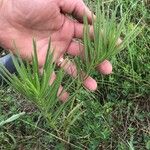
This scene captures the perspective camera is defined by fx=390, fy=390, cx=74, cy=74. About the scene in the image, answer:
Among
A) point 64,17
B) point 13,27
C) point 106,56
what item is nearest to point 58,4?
point 64,17

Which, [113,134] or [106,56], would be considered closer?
[106,56]

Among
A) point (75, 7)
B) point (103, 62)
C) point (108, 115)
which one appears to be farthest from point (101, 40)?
point (108, 115)

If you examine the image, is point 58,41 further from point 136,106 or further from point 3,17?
point 136,106

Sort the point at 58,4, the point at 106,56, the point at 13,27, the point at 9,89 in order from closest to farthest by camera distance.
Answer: the point at 106,56 → the point at 58,4 → the point at 13,27 → the point at 9,89

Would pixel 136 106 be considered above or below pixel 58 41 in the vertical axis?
below

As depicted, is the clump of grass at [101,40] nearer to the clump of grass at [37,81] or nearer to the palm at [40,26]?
the clump of grass at [37,81]

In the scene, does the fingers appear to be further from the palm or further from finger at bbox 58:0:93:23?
finger at bbox 58:0:93:23

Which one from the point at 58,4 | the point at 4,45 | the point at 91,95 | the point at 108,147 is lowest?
the point at 108,147
